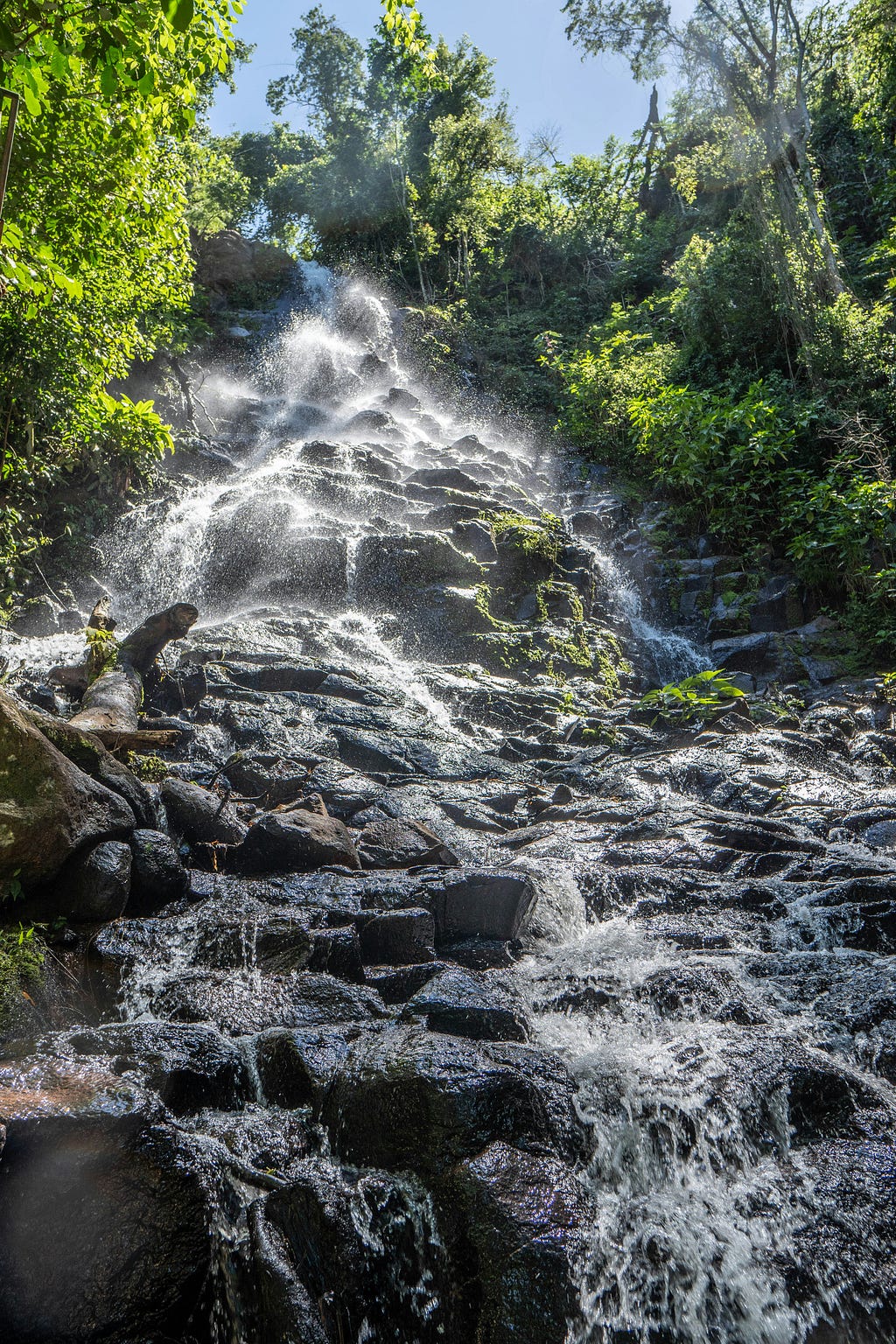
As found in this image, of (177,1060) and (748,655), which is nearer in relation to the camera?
(177,1060)

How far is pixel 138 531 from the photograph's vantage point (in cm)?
1469

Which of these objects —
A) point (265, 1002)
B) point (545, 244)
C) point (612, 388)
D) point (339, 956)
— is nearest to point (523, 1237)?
point (265, 1002)

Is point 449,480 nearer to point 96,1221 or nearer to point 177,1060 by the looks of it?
point 177,1060

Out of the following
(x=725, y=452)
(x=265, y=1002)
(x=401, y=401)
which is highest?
(x=401, y=401)

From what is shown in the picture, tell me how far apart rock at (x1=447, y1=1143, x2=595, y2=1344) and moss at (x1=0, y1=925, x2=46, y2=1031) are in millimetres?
2506

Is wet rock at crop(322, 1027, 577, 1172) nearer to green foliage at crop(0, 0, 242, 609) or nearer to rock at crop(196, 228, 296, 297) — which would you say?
green foliage at crop(0, 0, 242, 609)

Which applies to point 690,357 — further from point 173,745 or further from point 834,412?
point 173,745

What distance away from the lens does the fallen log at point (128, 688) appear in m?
7.48

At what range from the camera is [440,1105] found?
333 cm

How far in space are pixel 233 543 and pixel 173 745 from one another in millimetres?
7261

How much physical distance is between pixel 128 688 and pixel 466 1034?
6.14 meters

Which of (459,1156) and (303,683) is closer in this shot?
(459,1156)

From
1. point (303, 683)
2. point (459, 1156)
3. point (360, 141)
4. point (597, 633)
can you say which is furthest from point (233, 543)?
point (360, 141)

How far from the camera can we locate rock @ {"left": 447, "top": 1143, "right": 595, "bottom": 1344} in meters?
2.73
